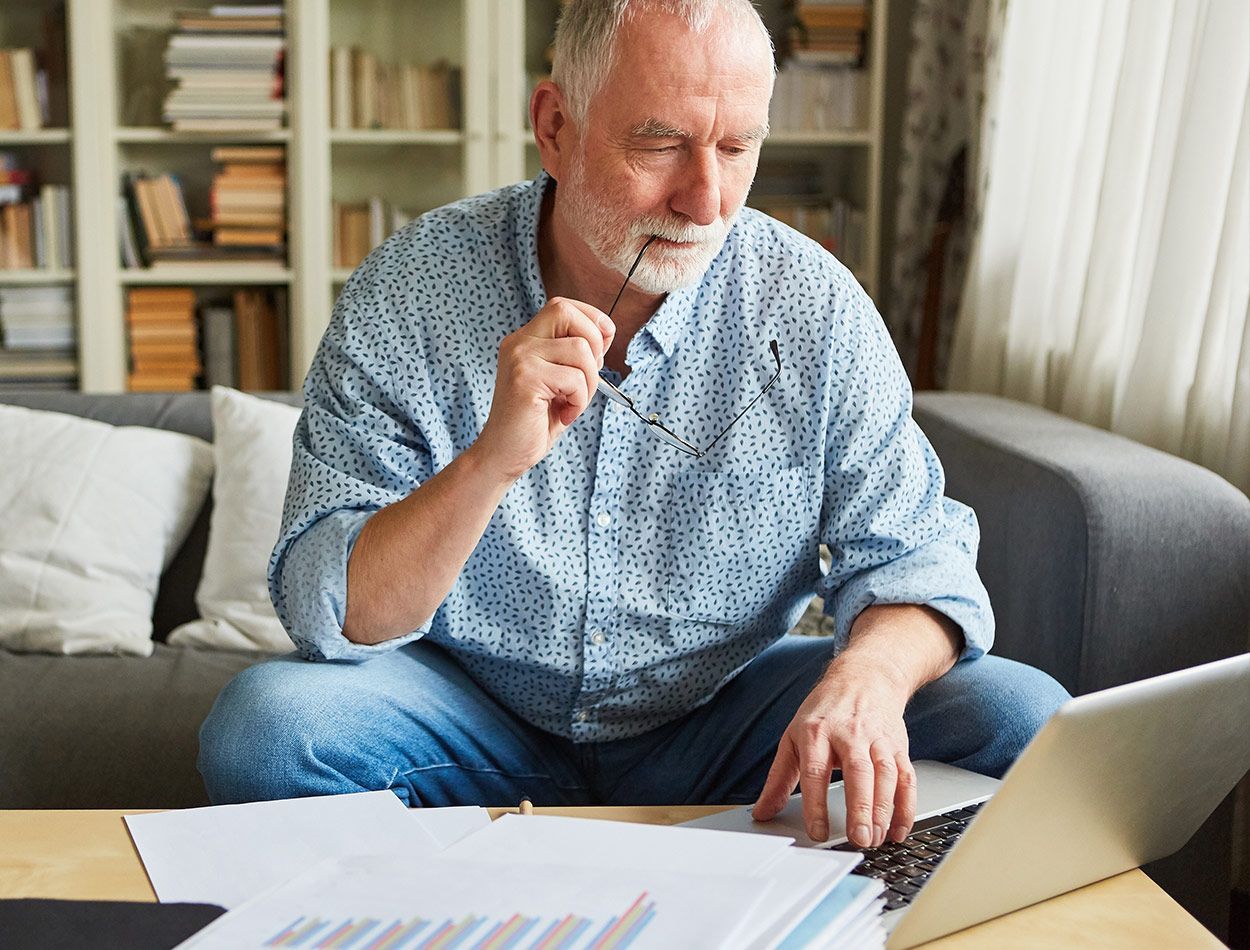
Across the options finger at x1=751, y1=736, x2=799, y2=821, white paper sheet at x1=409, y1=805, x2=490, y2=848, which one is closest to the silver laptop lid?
finger at x1=751, y1=736, x2=799, y2=821

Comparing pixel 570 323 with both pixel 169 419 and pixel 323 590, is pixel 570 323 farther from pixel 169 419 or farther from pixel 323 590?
pixel 169 419

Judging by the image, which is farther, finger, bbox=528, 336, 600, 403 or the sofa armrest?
the sofa armrest

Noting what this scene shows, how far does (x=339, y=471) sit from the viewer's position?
132 cm

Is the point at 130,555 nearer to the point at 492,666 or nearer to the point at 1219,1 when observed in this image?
the point at 492,666

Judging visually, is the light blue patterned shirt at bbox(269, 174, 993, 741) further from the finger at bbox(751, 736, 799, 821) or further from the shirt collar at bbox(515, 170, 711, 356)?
the finger at bbox(751, 736, 799, 821)

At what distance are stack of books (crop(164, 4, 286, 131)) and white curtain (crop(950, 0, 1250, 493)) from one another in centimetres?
170

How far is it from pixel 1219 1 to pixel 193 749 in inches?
65.2

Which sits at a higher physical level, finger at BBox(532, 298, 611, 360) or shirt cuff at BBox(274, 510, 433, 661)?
finger at BBox(532, 298, 611, 360)

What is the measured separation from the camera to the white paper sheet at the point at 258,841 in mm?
895

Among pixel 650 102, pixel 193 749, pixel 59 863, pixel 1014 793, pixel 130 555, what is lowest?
pixel 193 749

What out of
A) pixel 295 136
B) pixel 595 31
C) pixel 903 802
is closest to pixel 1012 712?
pixel 903 802

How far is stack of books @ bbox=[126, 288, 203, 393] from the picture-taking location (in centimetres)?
346

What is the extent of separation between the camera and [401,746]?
1.28m

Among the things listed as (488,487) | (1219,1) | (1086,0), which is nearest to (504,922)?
(488,487)
